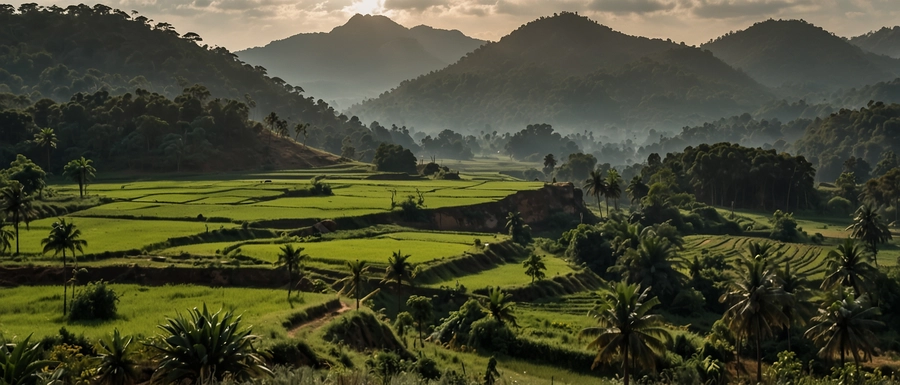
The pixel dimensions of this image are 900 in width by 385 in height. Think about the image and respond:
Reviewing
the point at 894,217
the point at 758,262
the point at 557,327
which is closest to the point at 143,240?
the point at 557,327

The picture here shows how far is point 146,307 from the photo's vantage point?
35781 millimetres

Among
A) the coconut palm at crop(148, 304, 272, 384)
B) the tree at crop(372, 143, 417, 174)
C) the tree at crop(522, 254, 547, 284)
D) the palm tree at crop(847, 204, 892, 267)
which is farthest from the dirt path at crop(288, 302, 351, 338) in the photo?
the tree at crop(372, 143, 417, 174)

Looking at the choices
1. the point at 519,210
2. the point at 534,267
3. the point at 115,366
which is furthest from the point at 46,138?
the point at 115,366

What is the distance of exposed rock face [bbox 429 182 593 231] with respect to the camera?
265ft

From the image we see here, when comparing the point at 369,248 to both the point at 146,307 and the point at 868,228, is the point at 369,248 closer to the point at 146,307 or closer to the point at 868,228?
the point at 146,307

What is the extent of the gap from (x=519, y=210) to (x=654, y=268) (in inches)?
1354

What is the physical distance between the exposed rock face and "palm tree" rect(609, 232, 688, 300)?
950 inches

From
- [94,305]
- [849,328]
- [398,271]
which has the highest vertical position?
[398,271]

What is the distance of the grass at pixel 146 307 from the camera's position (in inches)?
1197

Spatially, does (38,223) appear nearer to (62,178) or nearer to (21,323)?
(21,323)

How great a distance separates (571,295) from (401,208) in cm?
2625

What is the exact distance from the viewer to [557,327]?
145 ft

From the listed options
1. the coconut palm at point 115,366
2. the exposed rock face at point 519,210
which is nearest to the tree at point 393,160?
the exposed rock face at point 519,210

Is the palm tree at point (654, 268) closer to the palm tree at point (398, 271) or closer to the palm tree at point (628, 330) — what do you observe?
the palm tree at point (398, 271)
